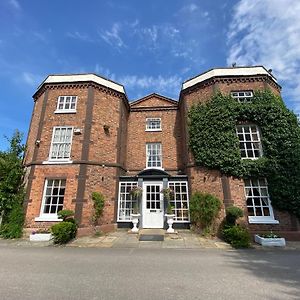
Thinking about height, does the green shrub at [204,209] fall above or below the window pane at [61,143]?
below

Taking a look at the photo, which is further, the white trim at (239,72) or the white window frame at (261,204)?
the white trim at (239,72)

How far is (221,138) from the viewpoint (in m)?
11.7

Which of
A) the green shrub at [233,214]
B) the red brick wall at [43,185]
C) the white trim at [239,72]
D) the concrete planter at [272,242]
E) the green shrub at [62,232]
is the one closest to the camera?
the concrete planter at [272,242]

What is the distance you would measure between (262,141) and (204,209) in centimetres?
528

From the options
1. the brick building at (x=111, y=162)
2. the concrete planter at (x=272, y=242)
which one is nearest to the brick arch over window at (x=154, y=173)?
the brick building at (x=111, y=162)

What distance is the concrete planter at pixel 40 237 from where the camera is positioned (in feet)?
32.2

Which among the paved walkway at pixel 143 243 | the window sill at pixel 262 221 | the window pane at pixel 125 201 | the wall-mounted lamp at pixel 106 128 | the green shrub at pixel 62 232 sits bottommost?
the paved walkway at pixel 143 243

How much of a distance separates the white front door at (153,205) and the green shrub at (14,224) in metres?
7.07

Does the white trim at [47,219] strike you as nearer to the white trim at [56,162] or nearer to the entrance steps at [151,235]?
the white trim at [56,162]

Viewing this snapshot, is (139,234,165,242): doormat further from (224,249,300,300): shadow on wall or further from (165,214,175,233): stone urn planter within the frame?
(224,249,300,300): shadow on wall

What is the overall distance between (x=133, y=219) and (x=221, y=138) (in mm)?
7324

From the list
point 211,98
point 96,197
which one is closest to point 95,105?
point 96,197

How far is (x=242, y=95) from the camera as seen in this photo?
12.9 metres

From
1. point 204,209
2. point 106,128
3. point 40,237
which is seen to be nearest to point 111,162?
point 106,128
